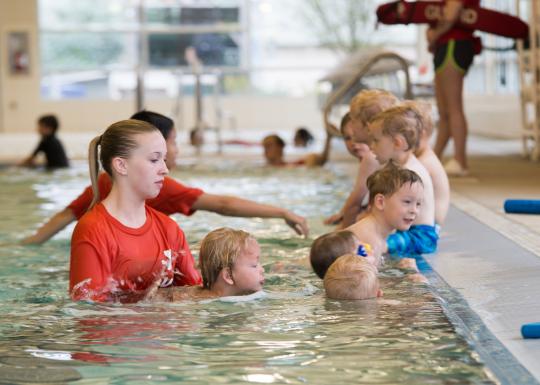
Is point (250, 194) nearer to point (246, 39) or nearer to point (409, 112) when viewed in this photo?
point (409, 112)

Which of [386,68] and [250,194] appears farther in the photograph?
[386,68]

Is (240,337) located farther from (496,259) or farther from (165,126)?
(496,259)

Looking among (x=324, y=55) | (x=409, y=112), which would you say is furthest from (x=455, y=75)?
(x=324, y=55)

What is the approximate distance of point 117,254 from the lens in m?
4.00

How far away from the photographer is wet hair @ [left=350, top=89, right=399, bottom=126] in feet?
18.9

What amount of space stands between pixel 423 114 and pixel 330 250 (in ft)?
3.94

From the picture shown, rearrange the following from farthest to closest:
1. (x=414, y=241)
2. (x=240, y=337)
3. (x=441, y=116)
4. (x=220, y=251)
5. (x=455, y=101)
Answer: (x=441, y=116) → (x=455, y=101) → (x=414, y=241) → (x=220, y=251) → (x=240, y=337)

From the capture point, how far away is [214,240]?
410cm

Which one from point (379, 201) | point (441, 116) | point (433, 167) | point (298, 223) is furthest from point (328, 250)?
point (441, 116)

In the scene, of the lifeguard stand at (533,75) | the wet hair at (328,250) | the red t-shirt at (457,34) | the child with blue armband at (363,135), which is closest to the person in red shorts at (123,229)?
the wet hair at (328,250)

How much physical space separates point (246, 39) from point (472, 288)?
23182 millimetres

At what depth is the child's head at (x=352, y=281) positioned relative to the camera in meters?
4.18

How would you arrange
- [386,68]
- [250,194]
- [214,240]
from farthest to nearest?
[386,68], [250,194], [214,240]

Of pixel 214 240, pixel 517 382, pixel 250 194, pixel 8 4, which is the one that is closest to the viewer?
pixel 517 382
